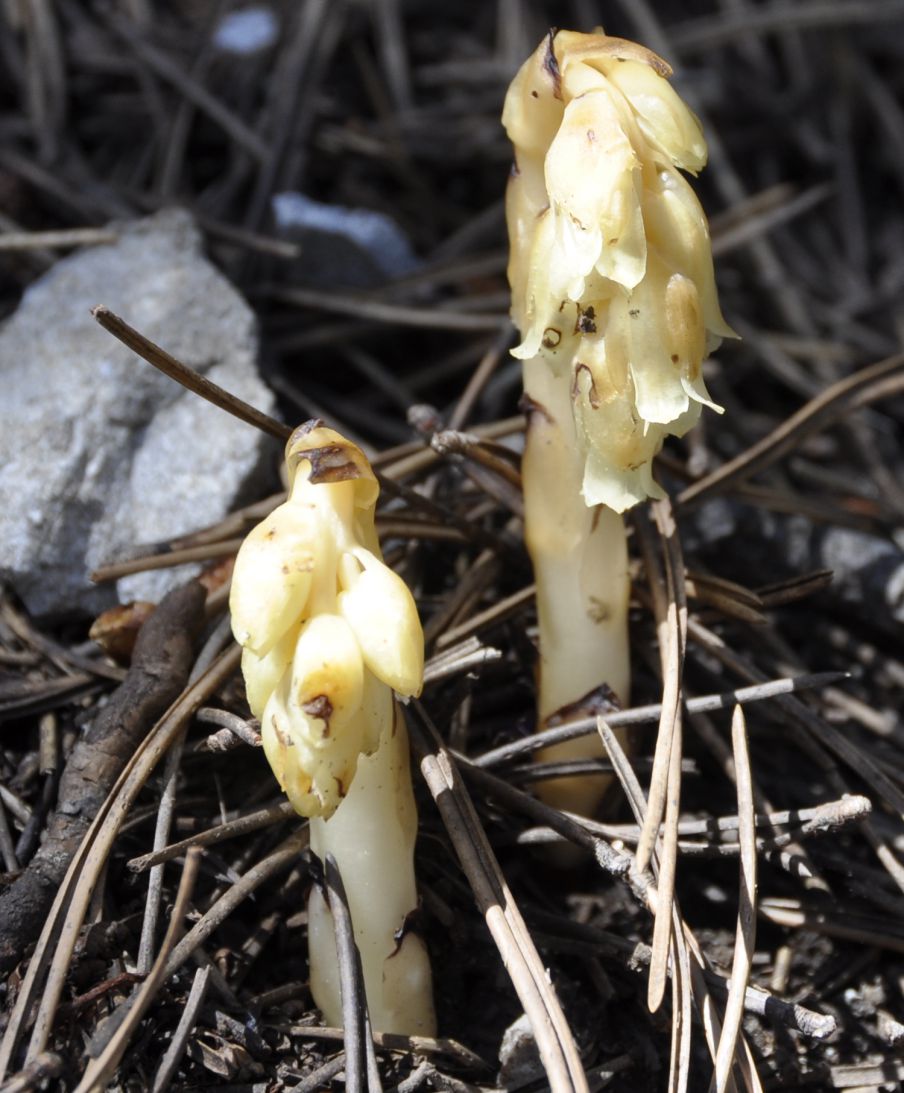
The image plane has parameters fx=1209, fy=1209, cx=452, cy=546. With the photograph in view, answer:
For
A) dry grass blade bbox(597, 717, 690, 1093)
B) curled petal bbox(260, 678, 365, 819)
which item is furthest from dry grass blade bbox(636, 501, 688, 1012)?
curled petal bbox(260, 678, 365, 819)

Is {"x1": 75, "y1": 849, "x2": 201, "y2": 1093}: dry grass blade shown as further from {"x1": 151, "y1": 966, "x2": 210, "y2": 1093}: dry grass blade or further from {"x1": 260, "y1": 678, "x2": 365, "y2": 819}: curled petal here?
{"x1": 260, "y1": 678, "x2": 365, "y2": 819}: curled petal

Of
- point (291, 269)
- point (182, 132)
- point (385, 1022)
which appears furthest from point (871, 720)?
point (182, 132)

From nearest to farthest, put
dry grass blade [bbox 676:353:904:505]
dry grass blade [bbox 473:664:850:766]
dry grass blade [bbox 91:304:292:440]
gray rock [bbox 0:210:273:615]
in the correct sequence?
dry grass blade [bbox 91:304:292:440] → dry grass blade [bbox 473:664:850:766] → gray rock [bbox 0:210:273:615] → dry grass blade [bbox 676:353:904:505]

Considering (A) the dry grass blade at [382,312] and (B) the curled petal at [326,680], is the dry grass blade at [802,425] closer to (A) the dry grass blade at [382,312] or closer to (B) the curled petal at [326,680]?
(A) the dry grass blade at [382,312]

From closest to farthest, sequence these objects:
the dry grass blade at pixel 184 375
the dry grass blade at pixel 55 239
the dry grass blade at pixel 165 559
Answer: the dry grass blade at pixel 184 375
the dry grass blade at pixel 165 559
the dry grass blade at pixel 55 239

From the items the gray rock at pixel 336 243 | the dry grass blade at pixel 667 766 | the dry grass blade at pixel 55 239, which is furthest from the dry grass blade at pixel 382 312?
the dry grass blade at pixel 667 766
